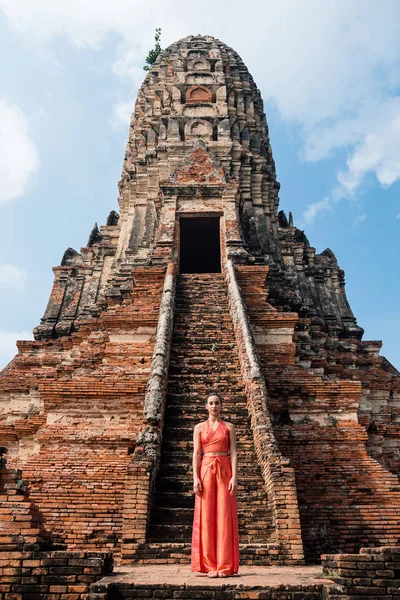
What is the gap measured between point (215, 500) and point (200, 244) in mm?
14773

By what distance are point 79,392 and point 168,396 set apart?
1618 millimetres

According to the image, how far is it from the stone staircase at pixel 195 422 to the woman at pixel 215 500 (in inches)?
40.4

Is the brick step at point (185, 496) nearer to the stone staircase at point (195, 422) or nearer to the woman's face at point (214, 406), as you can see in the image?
the stone staircase at point (195, 422)

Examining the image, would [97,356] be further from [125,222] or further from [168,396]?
[125,222]

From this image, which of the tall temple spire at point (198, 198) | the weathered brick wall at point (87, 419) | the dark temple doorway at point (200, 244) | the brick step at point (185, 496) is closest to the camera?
the brick step at point (185, 496)

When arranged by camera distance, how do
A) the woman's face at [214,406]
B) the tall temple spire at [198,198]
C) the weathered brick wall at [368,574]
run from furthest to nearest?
the tall temple spire at [198,198]
the woman's face at [214,406]
the weathered brick wall at [368,574]

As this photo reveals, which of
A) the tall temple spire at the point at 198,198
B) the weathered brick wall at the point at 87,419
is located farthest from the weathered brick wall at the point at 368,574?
the tall temple spire at the point at 198,198

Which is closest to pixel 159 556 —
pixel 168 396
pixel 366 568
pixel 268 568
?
pixel 268 568

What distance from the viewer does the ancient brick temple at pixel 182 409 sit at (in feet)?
20.2

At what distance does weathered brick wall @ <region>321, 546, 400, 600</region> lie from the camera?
13.1ft

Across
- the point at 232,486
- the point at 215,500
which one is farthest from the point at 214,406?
the point at 215,500

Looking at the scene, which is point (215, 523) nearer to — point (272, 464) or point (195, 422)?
point (272, 464)

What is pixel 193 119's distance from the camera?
22.1 meters

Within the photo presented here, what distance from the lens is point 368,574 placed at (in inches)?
161
